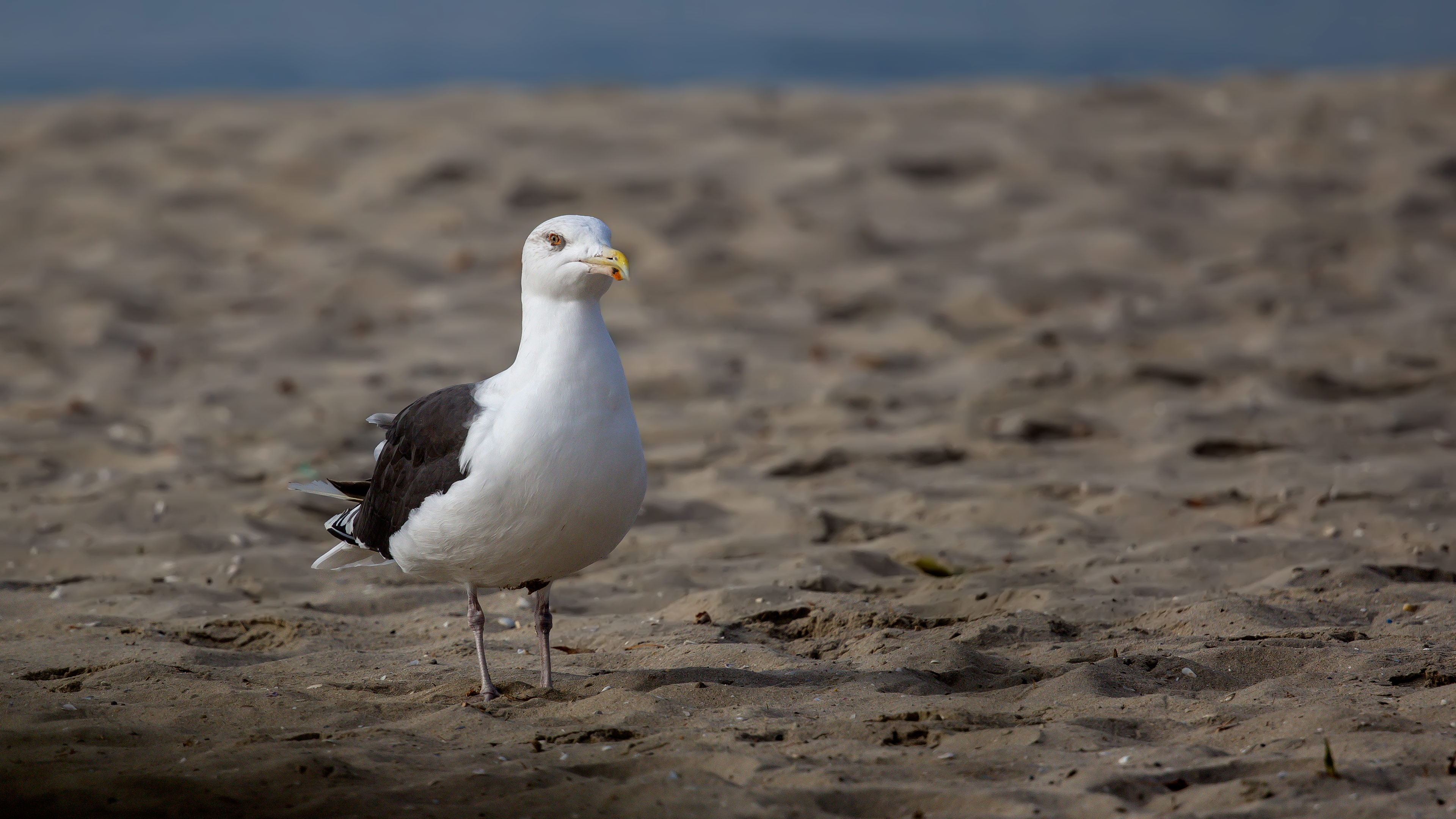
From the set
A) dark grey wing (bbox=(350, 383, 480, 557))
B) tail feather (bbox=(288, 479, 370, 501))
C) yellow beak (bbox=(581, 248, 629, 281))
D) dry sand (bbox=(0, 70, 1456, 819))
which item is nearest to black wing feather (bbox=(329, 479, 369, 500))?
tail feather (bbox=(288, 479, 370, 501))

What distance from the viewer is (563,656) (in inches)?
190

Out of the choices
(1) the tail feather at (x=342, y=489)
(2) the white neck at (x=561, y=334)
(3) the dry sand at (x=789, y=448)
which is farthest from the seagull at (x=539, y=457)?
(1) the tail feather at (x=342, y=489)

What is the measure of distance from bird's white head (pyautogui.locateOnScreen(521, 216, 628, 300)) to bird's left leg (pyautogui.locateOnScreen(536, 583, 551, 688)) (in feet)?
3.05

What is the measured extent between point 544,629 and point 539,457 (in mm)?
653

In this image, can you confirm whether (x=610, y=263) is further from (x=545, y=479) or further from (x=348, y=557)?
(x=348, y=557)

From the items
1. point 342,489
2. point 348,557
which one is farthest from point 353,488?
point 348,557

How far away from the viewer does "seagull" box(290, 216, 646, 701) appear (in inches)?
161

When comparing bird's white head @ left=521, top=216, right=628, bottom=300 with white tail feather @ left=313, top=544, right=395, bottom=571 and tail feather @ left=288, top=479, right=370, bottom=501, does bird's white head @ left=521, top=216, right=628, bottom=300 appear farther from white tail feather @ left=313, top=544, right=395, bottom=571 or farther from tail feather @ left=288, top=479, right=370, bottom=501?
white tail feather @ left=313, top=544, right=395, bottom=571

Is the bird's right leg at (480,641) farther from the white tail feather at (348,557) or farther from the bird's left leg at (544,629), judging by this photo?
the white tail feather at (348,557)

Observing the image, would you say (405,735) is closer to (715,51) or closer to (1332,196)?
(1332,196)

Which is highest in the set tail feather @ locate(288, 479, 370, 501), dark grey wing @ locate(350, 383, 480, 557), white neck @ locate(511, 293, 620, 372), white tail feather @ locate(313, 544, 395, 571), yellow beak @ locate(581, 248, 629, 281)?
yellow beak @ locate(581, 248, 629, 281)

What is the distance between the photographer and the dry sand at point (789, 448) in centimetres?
364

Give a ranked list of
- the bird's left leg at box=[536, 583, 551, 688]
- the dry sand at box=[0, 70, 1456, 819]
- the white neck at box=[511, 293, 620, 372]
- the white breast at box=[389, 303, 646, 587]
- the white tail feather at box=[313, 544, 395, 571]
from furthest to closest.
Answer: the white tail feather at box=[313, 544, 395, 571]
the bird's left leg at box=[536, 583, 551, 688]
the white neck at box=[511, 293, 620, 372]
the white breast at box=[389, 303, 646, 587]
the dry sand at box=[0, 70, 1456, 819]

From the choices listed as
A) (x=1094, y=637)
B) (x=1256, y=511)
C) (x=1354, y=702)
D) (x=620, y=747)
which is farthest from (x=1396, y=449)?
(x=620, y=747)
